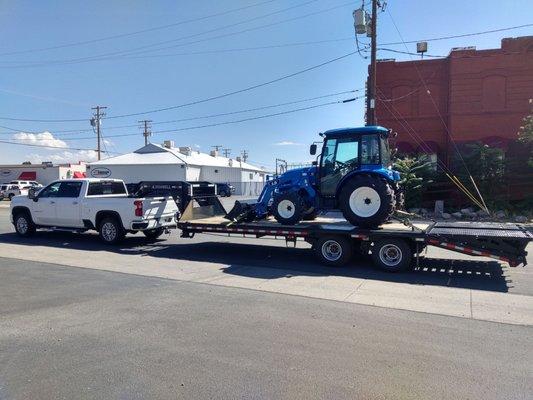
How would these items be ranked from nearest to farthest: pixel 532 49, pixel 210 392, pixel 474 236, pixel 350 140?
pixel 210 392, pixel 474 236, pixel 350 140, pixel 532 49

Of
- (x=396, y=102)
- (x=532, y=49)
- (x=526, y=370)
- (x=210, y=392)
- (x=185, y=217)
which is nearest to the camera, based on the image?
(x=210, y=392)

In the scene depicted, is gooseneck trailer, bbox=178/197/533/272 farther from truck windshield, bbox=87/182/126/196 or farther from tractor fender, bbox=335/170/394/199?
truck windshield, bbox=87/182/126/196

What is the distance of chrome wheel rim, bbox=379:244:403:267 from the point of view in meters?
9.45

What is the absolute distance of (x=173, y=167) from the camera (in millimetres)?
59250

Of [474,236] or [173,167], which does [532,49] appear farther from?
[173,167]

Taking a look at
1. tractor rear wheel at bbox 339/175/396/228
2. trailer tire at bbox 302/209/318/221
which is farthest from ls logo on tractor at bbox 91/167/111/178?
tractor rear wheel at bbox 339/175/396/228

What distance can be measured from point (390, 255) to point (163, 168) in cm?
5272

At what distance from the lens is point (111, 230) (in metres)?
13.3

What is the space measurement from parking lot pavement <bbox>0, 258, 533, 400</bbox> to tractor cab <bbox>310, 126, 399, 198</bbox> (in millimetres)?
4293

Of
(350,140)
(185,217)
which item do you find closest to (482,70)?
(350,140)

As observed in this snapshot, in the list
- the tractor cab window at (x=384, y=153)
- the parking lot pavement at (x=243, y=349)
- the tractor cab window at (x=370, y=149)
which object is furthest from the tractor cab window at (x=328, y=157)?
the parking lot pavement at (x=243, y=349)

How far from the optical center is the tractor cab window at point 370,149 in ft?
35.3

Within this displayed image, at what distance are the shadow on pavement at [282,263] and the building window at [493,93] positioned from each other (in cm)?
1851

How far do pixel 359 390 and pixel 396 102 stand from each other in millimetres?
26041
